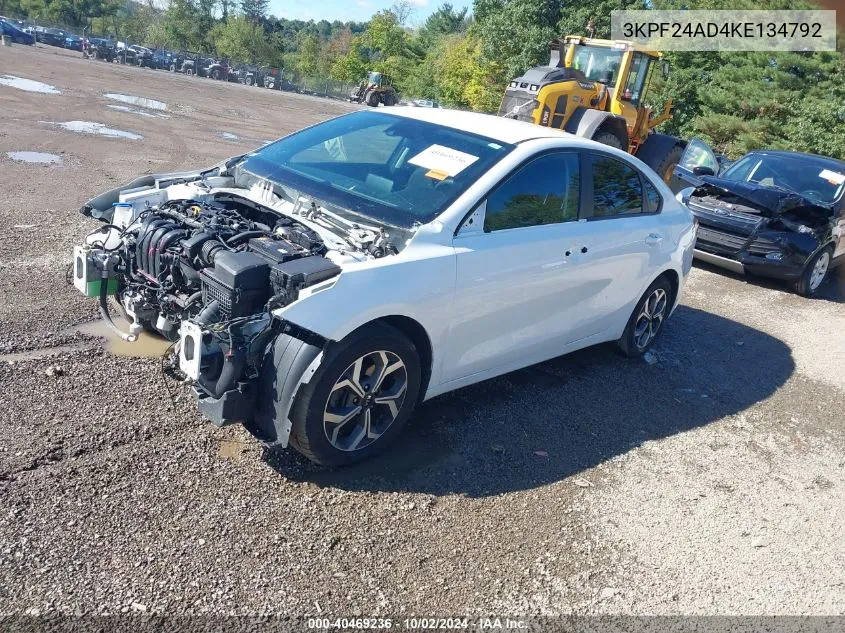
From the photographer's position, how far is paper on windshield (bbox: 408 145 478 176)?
433 centimetres

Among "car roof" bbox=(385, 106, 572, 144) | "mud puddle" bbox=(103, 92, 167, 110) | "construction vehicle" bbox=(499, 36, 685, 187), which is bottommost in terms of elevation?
"mud puddle" bbox=(103, 92, 167, 110)

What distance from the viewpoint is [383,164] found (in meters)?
4.62

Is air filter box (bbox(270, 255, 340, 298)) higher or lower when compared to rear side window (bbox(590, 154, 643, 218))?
lower

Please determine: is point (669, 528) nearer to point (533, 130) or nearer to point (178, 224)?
point (533, 130)

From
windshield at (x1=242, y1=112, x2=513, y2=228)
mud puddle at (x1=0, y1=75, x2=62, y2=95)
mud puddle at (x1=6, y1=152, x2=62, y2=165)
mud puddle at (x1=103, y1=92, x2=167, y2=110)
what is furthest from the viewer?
mud puddle at (x1=103, y1=92, x2=167, y2=110)

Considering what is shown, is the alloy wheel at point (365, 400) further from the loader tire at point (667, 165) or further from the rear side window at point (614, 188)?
the loader tire at point (667, 165)

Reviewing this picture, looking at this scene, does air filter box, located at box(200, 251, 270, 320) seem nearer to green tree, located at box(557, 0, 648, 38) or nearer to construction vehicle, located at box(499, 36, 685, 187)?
construction vehicle, located at box(499, 36, 685, 187)

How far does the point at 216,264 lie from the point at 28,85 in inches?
816

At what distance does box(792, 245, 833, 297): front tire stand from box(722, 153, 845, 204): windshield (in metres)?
0.75

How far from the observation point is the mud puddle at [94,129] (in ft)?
43.7

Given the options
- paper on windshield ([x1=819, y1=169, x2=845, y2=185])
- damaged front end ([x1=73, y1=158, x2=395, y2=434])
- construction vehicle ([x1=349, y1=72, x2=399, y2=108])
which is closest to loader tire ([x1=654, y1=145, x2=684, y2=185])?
paper on windshield ([x1=819, y1=169, x2=845, y2=185])

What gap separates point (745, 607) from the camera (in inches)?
132

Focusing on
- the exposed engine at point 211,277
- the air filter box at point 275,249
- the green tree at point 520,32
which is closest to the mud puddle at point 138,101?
the exposed engine at point 211,277

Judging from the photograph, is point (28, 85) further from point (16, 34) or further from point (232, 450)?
point (16, 34)
